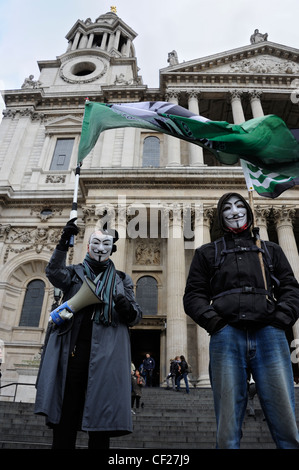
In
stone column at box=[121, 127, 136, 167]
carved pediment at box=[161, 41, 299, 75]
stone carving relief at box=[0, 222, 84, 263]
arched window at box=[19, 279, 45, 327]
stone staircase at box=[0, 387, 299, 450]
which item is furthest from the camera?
carved pediment at box=[161, 41, 299, 75]

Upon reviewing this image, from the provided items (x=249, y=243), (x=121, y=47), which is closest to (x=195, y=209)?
(x=249, y=243)

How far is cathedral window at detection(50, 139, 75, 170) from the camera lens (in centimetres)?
2572

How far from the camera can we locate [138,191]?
20969 mm

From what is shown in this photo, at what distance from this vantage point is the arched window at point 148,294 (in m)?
20.7

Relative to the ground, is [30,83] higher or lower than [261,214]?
higher

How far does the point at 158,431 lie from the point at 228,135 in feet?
20.0

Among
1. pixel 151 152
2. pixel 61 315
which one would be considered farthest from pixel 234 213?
pixel 151 152

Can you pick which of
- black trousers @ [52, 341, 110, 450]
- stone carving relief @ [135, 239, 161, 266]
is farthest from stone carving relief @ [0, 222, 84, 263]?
black trousers @ [52, 341, 110, 450]

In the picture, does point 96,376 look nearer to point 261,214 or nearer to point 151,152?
point 261,214

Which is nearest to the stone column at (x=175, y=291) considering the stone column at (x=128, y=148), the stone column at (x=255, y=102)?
the stone column at (x=128, y=148)

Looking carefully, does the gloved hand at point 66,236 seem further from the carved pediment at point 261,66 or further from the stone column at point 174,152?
the carved pediment at point 261,66

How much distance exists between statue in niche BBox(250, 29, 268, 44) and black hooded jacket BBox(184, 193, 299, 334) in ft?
102

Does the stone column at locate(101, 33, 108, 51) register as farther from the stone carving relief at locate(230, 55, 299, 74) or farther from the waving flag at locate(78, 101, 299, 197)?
the waving flag at locate(78, 101, 299, 197)
